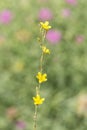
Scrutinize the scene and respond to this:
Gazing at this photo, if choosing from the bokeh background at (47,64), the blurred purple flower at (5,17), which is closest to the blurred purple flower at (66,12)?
the bokeh background at (47,64)

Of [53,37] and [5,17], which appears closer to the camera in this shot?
[53,37]

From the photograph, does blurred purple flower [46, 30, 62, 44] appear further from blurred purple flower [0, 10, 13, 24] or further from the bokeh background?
blurred purple flower [0, 10, 13, 24]

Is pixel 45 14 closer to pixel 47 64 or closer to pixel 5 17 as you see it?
pixel 5 17

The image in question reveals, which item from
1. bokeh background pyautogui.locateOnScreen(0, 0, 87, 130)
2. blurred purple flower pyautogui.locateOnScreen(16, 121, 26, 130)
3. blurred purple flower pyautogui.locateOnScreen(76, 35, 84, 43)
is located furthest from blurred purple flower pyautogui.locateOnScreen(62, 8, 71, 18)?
blurred purple flower pyautogui.locateOnScreen(16, 121, 26, 130)

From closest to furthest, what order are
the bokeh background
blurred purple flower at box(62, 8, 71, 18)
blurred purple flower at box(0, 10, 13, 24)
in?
1. the bokeh background
2. blurred purple flower at box(0, 10, 13, 24)
3. blurred purple flower at box(62, 8, 71, 18)

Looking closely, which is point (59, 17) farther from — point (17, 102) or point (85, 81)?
point (17, 102)

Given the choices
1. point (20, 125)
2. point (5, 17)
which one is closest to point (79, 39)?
point (5, 17)

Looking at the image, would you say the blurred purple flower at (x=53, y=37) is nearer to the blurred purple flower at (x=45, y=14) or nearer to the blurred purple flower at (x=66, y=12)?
the blurred purple flower at (x=45, y=14)

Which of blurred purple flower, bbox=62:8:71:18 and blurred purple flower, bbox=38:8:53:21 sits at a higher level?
blurred purple flower, bbox=38:8:53:21
